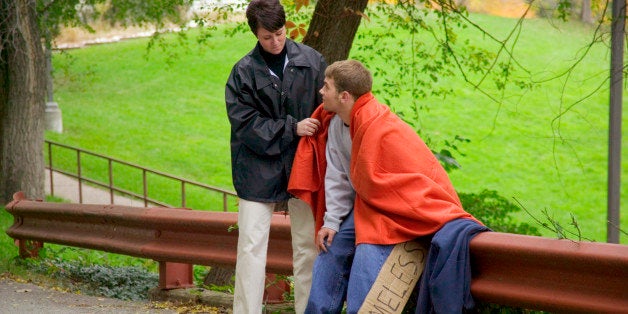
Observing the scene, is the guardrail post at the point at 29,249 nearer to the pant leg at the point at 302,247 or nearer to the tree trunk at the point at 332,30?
the tree trunk at the point at 332,30

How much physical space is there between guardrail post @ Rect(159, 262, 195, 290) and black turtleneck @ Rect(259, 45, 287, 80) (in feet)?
7.24

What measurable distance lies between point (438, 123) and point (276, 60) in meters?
31.9

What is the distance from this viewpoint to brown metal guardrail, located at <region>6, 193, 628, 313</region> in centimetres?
415

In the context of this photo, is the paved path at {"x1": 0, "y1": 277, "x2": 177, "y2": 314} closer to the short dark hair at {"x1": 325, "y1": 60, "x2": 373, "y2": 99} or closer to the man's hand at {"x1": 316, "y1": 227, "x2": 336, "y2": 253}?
the man's hand at {"x1": 316, "y1": 227, "x2": 336, "y2": 253}

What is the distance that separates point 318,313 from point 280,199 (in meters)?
0.80

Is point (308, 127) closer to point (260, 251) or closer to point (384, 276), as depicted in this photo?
point (260, 251)

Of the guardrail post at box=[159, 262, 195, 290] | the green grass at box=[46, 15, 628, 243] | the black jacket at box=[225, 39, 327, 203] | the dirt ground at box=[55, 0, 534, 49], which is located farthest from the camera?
the dirt ground at box=[55, 0, 534, 49]

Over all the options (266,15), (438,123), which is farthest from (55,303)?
(438,123)

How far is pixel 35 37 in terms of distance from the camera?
50.0ft

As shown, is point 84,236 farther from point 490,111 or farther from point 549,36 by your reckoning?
point 549,36

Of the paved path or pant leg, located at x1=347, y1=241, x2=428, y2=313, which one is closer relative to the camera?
pant leg, located at x1=347, y1=241, x2=428, y2=313

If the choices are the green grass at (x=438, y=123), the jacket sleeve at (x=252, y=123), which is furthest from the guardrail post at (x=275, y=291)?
the green grass at (x=438, y=123)

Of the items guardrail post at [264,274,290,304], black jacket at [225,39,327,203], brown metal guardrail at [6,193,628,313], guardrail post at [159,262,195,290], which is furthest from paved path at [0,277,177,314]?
black jacket at [225,39,327,203]

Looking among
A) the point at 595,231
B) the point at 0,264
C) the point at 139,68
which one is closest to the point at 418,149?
the point at 0,264
